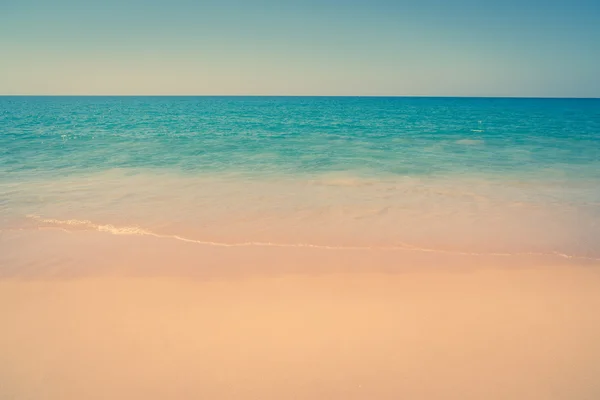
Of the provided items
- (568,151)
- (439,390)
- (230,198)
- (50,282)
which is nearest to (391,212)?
(230,198)

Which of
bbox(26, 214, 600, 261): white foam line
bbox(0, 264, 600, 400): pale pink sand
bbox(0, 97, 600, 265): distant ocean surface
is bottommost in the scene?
bbox(0, 264, 600, 400): pale pink sand

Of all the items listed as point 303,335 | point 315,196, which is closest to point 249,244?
point 303,335

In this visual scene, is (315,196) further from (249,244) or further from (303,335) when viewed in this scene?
(303,335)

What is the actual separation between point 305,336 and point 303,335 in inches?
0.9

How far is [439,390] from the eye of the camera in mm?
2723

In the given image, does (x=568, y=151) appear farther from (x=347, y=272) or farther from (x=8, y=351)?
(x=8, y=351)

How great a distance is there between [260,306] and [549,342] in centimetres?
278

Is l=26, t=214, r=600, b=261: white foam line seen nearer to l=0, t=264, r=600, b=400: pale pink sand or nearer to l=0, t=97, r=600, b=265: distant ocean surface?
l=0, t=97, r=600, b=265: distant ocean surface

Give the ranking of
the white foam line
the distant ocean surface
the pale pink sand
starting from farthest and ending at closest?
the distant ocean surface < the white foam line < the pale pink sand

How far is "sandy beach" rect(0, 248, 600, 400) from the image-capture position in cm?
276

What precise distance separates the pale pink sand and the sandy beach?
12 millimetres

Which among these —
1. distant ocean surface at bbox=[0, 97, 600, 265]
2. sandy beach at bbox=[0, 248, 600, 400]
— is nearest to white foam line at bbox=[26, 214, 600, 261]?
distant ocean surface at bbox=[0, 97, 600, 265]

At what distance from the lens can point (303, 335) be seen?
10.9 ft

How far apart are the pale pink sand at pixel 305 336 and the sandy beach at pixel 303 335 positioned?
1 centimetres
